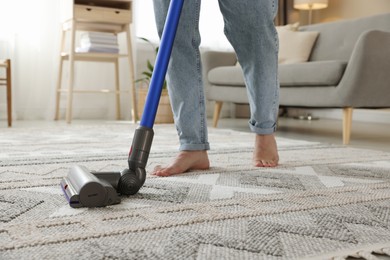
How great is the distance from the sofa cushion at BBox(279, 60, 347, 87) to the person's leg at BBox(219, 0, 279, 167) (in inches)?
40.5

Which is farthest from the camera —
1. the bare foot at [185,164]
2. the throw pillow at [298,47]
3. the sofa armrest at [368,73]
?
the throw pillow at [298,47]

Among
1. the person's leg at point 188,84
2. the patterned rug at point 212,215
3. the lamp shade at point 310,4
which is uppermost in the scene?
the lamp shade at point 310,4

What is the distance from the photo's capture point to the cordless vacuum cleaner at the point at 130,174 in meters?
0.84

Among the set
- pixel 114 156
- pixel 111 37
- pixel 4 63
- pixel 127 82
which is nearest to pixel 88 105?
pixel 127 82

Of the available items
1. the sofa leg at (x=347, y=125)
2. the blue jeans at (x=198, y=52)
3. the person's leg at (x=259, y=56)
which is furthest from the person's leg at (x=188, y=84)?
the sofa leg at (x=347, y=125)

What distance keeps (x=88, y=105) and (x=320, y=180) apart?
3045 millimetres

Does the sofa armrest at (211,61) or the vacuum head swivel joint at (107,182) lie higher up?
the sofa armrest at (211,61)

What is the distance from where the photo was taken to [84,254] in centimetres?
62

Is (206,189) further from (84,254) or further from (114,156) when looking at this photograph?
(114,156)

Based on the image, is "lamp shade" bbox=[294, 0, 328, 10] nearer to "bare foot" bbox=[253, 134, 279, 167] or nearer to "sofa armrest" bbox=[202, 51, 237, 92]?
"sofa armrest" bbox=[202, 51, 237, 92]

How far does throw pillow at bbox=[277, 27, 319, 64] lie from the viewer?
326 cm

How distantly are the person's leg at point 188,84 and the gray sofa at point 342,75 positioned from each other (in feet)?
3.82

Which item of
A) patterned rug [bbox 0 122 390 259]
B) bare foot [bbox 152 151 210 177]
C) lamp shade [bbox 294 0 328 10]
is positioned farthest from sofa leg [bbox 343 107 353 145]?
lamp shade [bbox 294 0 328 10]

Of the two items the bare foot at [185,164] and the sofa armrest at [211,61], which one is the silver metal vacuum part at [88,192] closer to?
the bare foot at [185,164]
